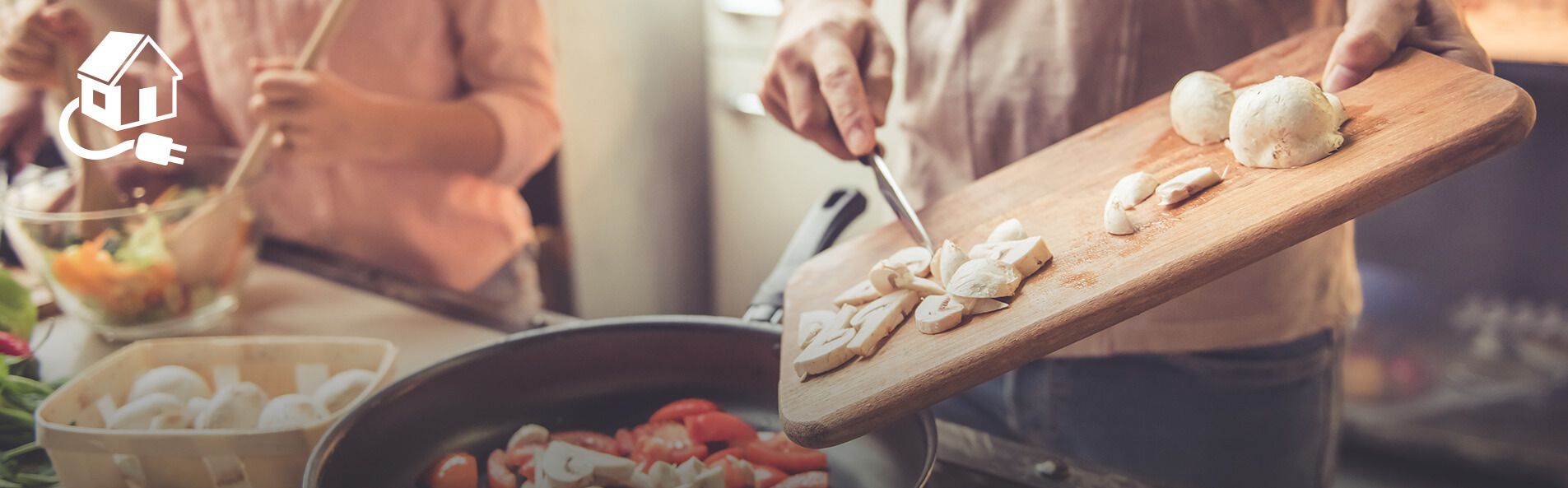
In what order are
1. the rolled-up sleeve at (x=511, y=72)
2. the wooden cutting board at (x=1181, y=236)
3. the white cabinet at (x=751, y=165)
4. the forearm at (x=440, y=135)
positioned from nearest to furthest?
the wooden cutting board at (x=1181, y=236), the forearm at (x=440, y=135), the rolled-up sleeve at (x=511, y=72), the white cabinet at (x=751, y=165)

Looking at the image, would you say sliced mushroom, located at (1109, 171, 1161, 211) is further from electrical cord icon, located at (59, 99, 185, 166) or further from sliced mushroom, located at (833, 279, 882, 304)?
electrical cord icon, located at (59, 99, 185, 166)

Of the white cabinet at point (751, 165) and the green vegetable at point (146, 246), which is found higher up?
the green vegetable at point (146, 246)

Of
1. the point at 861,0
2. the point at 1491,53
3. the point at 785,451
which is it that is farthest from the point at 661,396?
the point at 1491,53

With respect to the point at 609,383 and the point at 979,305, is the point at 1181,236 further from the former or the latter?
the point at 609,383

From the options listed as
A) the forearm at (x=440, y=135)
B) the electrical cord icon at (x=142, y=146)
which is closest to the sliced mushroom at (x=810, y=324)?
the electrical cord icon at (x=142, y=146)

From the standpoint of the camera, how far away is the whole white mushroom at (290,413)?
70 centimetres

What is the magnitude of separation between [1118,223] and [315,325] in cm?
83

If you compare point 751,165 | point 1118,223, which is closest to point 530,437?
point 1118,223

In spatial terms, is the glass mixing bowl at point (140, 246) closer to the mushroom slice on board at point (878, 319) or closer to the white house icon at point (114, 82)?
the white house icon at point (114, 82)

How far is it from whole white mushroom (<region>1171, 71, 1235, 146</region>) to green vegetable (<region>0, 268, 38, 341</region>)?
97 centimetres

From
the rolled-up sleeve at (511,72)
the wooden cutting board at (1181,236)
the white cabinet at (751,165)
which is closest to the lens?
the wooden cutting board at (1181,236)

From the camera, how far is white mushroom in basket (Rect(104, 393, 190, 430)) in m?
0.70

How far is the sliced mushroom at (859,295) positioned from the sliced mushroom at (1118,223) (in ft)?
0.49

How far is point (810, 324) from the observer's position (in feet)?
2.26
